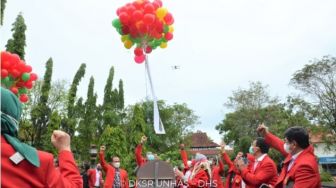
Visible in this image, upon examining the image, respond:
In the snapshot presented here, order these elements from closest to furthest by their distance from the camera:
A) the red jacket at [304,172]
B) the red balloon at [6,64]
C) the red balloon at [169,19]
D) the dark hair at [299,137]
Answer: the red jacket at [304,172]
the dark hair at [299,137]
the red balloon at [6,64]
the red balloon at [169,19]

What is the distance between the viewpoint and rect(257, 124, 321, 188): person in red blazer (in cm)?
397

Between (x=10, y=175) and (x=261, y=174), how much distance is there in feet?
13.4

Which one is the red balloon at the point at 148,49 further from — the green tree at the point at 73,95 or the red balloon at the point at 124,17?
the green tree at the point at 73,95

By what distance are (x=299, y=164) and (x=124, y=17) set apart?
6.36 meters

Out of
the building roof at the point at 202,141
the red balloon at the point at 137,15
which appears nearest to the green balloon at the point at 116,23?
the red balloon at the point at 137,15

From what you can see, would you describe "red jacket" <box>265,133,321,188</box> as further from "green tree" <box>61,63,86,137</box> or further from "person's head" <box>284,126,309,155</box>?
"green tree" <box>61,63,86,137</box>

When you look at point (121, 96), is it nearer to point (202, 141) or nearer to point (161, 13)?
point (161, 13)

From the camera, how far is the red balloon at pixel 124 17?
31.4 feet

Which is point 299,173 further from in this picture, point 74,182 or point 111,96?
point 111,96

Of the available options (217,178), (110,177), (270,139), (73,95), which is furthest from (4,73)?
(73,95)

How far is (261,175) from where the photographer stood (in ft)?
18.0

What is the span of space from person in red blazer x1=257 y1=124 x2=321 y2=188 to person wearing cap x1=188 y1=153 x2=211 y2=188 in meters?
5.74

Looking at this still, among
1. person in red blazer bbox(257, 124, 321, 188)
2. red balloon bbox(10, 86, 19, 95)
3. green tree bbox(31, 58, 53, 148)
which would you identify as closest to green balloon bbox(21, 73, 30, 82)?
red balloon bbox(10, 86, 19, 95)

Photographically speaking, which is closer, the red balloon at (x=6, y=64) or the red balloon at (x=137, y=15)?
the red balloon at (x=6, y=64)
